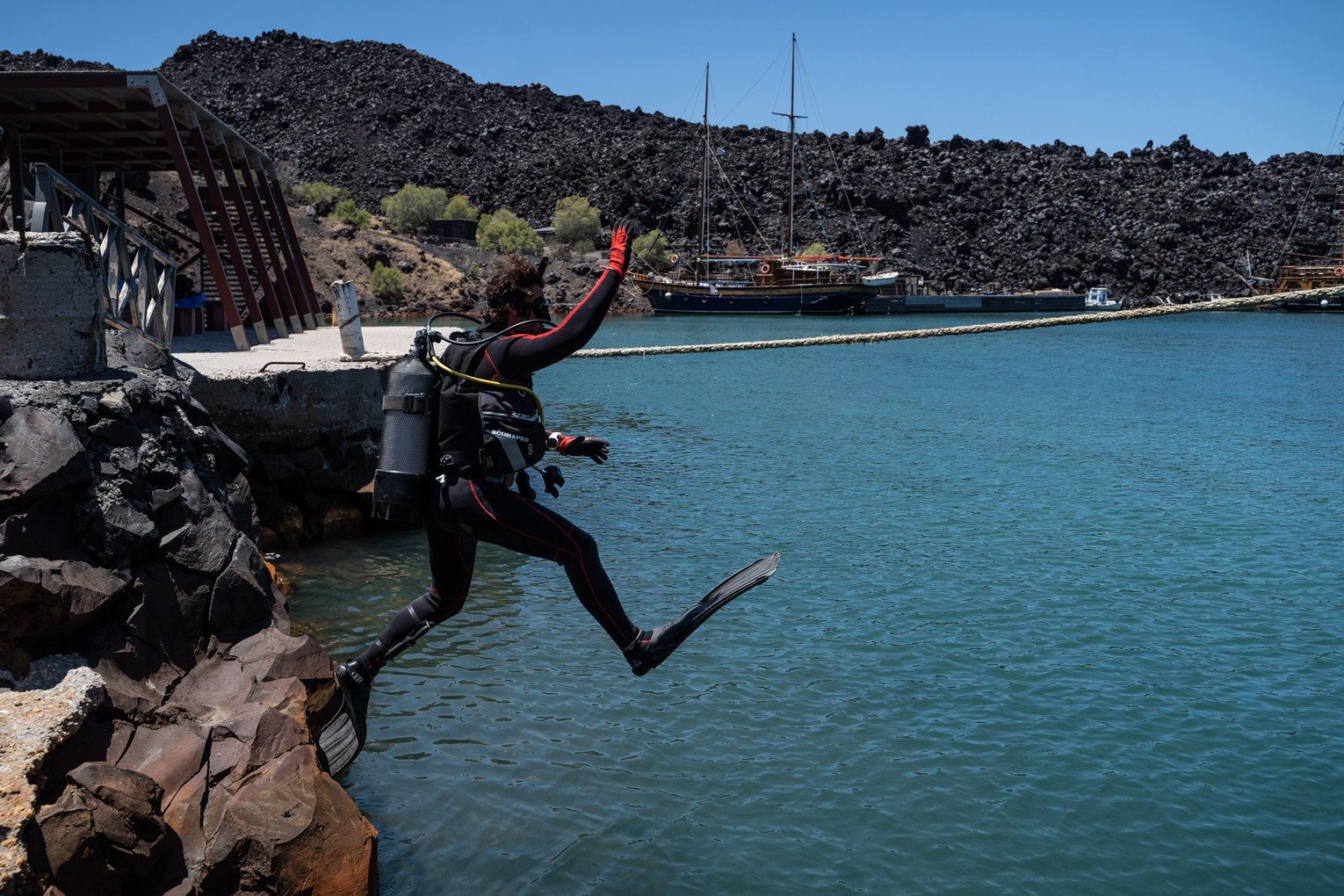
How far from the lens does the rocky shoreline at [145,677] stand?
4.34 m

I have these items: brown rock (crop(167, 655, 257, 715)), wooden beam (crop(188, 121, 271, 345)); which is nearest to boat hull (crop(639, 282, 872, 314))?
wooden beam (crop(188, 121, 271, 345))

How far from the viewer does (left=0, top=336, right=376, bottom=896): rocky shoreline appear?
4.34m

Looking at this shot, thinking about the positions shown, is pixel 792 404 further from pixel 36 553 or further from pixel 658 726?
pixel 36 553

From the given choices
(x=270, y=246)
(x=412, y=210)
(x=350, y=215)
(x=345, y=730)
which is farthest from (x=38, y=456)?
(x=412, y=210)

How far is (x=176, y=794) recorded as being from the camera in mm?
4891

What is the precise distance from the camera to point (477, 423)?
5113mm

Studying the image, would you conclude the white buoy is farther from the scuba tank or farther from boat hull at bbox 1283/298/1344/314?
boat hull at bbox 1283/298/1344/314

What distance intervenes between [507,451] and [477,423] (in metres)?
0.21

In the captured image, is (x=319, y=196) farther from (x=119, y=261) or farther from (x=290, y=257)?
(x=119, y=261)

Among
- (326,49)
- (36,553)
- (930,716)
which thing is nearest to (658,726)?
(930,716)

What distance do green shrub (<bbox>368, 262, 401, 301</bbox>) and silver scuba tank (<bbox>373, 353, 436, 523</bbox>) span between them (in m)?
72.3

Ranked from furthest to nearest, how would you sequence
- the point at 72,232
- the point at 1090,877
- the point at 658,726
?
the point at 658,726 → the point at 72,232 → the point at 1090,877

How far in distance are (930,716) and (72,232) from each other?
633 centimetres

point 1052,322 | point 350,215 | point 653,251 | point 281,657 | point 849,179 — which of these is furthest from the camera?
point 849,179
